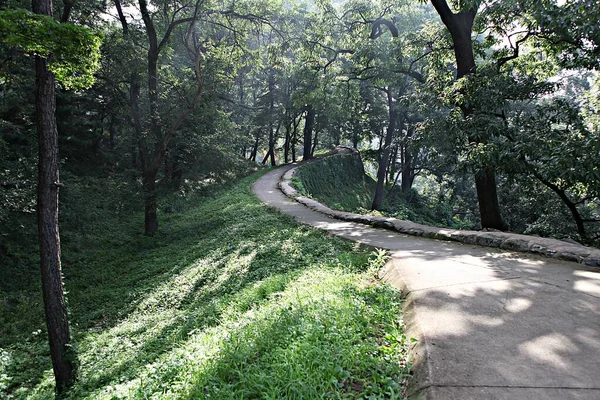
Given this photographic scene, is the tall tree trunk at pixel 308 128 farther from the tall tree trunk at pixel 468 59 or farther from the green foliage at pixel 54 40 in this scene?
the green foliage at pixel 54 40

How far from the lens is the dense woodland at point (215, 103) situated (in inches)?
209

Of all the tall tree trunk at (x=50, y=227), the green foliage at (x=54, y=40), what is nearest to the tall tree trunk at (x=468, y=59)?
the green foliage at (x=54, y=40)

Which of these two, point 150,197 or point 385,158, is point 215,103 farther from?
point 385,158

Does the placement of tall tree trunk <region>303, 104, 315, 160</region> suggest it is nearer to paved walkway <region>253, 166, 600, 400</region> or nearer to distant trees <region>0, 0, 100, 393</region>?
distant trees <region>0, 0, 100, 393</region>

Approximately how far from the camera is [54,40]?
14.2ft

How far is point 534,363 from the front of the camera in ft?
8.38

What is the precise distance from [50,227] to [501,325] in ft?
19.7

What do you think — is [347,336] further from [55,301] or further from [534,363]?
[55,301]

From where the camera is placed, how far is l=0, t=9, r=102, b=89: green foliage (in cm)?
406

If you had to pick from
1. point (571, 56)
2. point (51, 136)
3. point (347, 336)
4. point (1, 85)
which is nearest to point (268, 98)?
point (1, 85)

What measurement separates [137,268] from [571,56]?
13.1m

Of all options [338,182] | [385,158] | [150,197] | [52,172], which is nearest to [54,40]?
[52,172]

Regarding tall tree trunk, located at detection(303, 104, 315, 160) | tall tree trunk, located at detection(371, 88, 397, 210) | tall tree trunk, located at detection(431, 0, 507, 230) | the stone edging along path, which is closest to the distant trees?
the stone edging along path

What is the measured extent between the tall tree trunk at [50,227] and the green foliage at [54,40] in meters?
0.26
